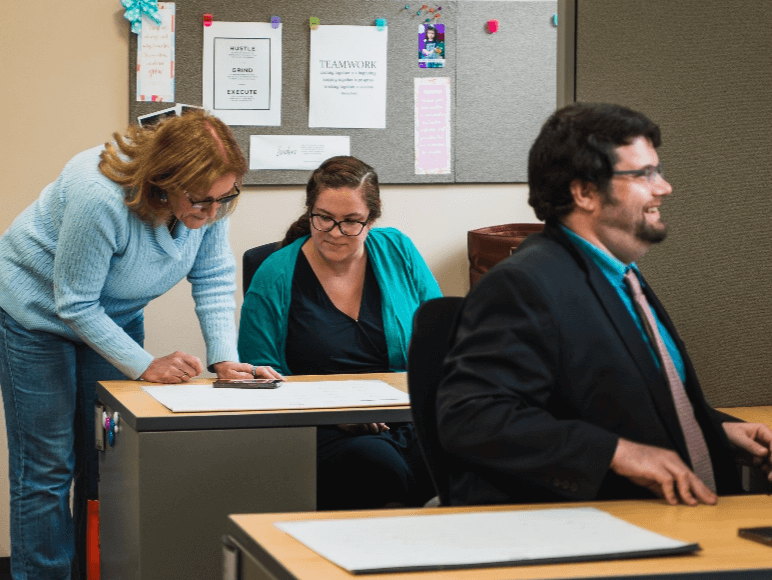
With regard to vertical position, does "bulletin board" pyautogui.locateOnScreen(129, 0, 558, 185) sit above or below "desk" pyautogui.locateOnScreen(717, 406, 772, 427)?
above

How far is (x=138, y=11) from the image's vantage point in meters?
3.10

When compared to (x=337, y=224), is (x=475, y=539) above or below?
below

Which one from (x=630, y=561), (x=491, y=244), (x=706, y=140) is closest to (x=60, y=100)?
(x=491, y=244)

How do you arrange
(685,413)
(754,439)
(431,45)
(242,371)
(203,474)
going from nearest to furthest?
1. (685,413)
2. (754,439)
3. (203,474)
4. (242,371)
5. (431,45)

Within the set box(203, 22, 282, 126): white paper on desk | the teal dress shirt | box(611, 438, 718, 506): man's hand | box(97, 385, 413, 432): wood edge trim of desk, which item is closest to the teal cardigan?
box(97, 385, 413, 432): wood edge trim of desk

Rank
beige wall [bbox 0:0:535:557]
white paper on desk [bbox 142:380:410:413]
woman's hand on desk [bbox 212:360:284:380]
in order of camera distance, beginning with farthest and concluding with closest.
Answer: beige wall [bbox 0:0:535:557], woman's hand on desk [bbox 212:360:284:380], white paper on desk [bbox 142:380:410:413]

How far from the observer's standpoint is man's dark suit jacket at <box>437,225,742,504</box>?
117 cm

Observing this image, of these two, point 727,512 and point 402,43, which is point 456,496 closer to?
point 727,512

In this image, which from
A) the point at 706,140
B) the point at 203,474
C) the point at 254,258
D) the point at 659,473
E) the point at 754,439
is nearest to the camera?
→ the point at 659,473

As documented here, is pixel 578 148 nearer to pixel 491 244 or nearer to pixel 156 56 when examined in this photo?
pixel 491 244

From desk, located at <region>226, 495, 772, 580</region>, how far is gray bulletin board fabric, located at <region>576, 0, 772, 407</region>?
74 cm

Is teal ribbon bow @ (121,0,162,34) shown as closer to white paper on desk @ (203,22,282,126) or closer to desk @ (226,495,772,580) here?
white paper on desk @ (203,22,282,126)

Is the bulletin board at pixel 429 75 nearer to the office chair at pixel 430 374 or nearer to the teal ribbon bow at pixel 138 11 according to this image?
the teal ribbon bow at pixel 138 11

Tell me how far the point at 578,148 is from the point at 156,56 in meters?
2.11
